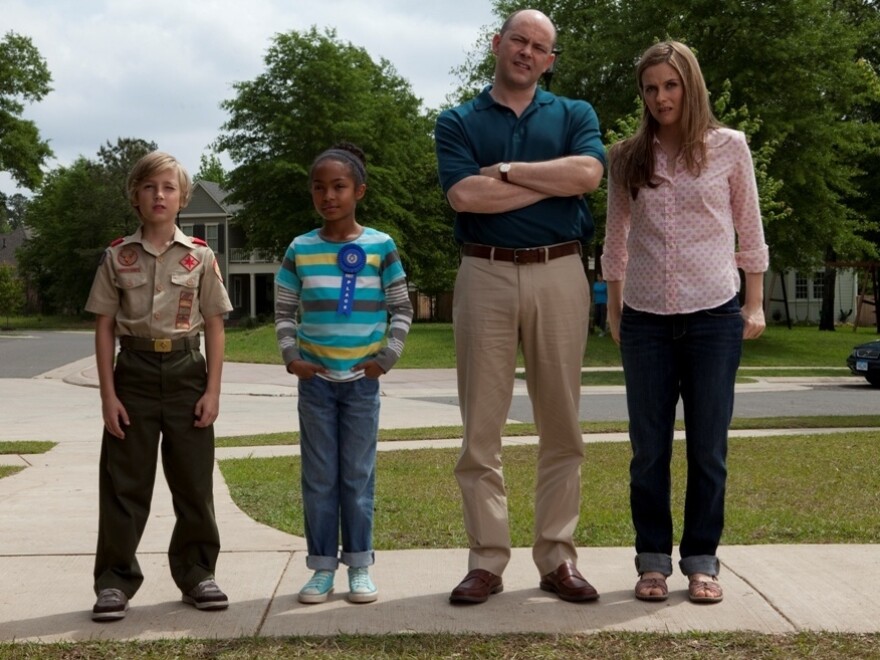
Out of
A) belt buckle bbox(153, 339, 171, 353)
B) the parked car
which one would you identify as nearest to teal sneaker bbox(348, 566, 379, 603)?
belt buckle bbox(153, 339, 171, 353)

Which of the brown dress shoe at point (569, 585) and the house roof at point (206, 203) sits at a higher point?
the house roof at point (206, 203)

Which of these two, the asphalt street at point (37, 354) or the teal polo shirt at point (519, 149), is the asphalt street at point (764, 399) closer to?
the asphalt street at point (37, 354)

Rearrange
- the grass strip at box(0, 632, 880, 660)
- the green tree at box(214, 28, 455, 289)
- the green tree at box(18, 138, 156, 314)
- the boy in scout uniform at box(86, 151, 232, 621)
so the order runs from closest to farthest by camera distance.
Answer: the grass strip at box(0, 632, 880, 660) → the boy in scout uniform at box(86, 151, 232, 621) → the green tree at box(214, 28, 455, 289) → the green tree at box(18, 138, 156, 314)

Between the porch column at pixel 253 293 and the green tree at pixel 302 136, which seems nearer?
the green tree at pixel 302 136

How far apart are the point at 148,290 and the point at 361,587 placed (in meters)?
1.43

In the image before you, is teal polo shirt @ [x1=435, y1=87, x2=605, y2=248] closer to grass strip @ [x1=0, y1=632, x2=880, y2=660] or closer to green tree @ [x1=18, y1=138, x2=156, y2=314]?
grass strip @ [x1=0, y1=632, x2=880, y2=660]

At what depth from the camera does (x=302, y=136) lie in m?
52.0

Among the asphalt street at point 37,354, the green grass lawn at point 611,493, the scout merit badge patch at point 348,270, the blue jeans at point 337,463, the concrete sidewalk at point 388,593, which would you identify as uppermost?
the scout merit badge patch at point 348,270

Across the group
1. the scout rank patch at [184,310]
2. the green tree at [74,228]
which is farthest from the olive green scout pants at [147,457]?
the green tree at [74,228]

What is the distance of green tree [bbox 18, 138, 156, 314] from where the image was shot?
70812 mm

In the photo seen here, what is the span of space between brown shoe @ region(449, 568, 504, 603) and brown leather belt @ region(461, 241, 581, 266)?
4.02 ft

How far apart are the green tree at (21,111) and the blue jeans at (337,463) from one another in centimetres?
5053

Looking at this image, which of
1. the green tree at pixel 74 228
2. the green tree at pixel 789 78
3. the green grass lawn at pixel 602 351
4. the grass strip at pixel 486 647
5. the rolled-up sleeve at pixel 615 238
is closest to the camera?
the grass strip at pixel 486 647

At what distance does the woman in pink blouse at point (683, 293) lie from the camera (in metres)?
4.58
